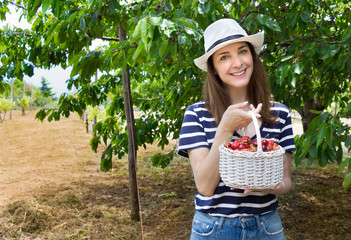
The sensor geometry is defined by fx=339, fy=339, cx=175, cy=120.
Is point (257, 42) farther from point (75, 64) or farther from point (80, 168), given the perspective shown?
point (80, 168)

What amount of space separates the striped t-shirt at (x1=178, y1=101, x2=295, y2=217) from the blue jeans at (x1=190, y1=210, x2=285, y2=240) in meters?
0.02

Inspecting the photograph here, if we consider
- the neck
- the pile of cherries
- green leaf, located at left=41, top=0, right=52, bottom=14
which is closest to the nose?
the neck

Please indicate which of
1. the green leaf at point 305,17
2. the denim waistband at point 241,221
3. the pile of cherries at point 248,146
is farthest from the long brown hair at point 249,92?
the green leaf at point 305,17

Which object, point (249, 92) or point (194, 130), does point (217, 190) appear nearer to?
point (194, 130)

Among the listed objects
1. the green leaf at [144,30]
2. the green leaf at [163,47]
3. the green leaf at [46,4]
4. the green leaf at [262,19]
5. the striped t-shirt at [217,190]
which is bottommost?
the striped t-shirt at [217,190]

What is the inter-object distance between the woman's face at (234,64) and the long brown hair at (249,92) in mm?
48

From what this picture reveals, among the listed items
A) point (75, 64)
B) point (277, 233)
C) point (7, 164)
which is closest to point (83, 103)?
point (75, 64)

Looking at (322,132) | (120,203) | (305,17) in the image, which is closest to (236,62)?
(322,132)

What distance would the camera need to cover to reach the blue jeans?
1.04 meters

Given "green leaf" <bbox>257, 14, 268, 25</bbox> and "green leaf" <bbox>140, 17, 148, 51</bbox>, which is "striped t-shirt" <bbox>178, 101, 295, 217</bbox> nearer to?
"green leaf" <bbox>140, 17, 148, 51</bbox>

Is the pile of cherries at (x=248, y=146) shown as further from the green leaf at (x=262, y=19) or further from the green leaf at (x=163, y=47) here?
the green leaf at (x=262, y=19)

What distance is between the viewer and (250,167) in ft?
2.93

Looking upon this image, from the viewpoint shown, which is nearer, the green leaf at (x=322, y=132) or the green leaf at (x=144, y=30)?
the green leaf at (x=144, y=30)

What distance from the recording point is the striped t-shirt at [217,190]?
104cm
